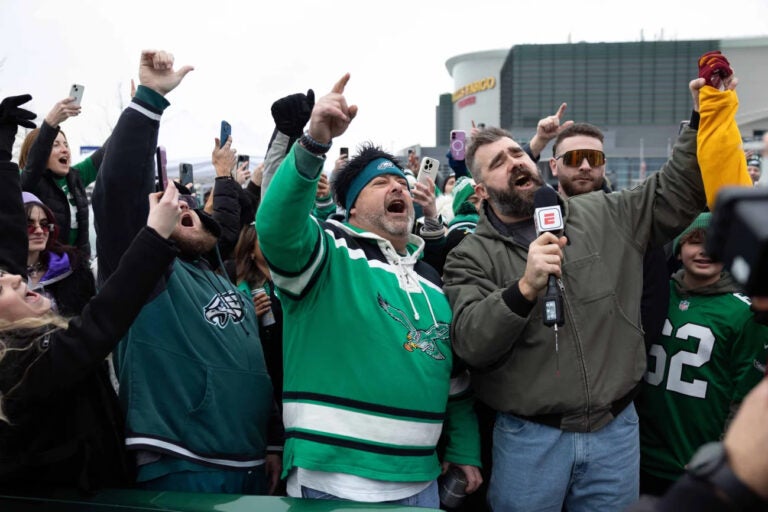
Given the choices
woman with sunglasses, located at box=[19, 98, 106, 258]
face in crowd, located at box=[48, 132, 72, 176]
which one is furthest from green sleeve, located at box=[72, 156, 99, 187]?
face in crowd, located at box=[48, 132, 72, 176]

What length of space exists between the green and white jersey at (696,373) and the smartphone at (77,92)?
14.3 ft

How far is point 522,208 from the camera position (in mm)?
2824

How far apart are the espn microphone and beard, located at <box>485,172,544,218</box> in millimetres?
390

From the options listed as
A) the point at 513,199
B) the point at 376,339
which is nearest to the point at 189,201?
the point at 376,339

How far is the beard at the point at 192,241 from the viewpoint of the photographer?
112 inches

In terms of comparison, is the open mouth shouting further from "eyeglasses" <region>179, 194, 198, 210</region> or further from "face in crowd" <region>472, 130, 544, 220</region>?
"eyeglasses" <region>179, 194, 198, 210</region>

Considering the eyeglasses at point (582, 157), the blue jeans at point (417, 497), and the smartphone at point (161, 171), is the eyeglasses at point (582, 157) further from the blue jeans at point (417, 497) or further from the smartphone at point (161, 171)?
the smartphone at point (161, 171)

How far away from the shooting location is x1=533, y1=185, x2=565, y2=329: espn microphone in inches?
83.5

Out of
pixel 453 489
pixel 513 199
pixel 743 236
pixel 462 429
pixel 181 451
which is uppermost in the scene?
pixel 743 236

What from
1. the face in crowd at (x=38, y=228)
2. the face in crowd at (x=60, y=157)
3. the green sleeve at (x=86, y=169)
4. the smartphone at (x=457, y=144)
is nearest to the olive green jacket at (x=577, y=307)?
the face in crowd at (x=38, y=228)

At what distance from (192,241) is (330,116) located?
1.17 metres

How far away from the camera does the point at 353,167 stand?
9.87 ft

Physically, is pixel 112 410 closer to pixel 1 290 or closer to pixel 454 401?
pixel 1 290

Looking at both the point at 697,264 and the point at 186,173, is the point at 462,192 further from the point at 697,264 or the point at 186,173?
the point at 186,173
